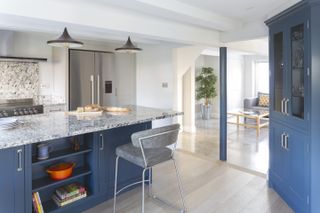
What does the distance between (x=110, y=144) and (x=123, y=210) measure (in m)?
0.71

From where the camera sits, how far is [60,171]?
2.34 m

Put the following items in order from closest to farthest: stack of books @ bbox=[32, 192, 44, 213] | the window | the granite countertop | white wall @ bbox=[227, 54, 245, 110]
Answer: the granite countertop
stack of books @ bbox=[32, 192, 44, 213]
white wall @ bbox=[227, 54, 245, 110]
the window

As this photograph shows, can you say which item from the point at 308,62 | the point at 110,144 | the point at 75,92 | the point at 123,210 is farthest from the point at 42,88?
the point at 308,62

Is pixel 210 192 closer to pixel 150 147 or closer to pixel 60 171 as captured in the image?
pixel 150 147

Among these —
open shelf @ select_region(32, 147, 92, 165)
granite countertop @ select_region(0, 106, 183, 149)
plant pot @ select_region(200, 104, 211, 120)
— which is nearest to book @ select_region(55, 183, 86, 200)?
open shelf @ select_region(32, 147, 92, 165)

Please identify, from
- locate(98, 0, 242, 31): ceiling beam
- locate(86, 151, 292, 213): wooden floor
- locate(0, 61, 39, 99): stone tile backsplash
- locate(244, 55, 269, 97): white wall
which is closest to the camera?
locate(98, 0, 242, 31): ceiling beam

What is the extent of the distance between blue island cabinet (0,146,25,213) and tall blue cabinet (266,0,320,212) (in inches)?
98.7

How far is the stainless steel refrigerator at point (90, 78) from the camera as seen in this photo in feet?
16.7

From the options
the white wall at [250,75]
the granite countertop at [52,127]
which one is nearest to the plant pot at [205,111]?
the white wall at [250,75]

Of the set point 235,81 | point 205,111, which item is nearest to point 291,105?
point 205,111

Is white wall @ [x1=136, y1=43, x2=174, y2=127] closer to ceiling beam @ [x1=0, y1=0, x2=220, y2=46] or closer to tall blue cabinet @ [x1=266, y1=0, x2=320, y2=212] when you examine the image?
ceiling beam @ [x1=0, y1=0, x2=220, y2=46]

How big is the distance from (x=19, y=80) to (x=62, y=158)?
301cm

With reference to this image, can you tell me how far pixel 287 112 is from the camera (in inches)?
105

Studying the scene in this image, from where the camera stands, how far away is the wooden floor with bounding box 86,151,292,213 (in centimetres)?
265
